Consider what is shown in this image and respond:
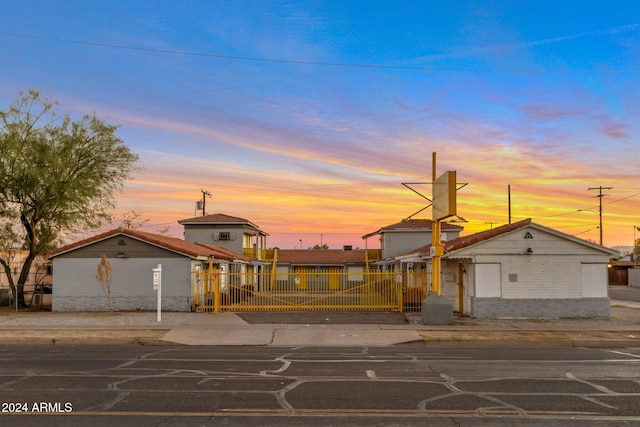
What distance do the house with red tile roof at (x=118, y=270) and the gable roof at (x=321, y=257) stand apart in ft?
108

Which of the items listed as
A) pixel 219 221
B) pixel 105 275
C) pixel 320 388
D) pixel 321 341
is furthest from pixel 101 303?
pixel 219 221

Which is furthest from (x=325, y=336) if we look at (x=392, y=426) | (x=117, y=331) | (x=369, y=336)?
(x=392, y=426)

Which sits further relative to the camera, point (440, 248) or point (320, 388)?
point (440, 248)

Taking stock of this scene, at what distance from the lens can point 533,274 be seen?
23.6 m

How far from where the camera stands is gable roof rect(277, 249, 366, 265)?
5938 cm

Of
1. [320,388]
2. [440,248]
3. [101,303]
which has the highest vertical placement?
[440,248]

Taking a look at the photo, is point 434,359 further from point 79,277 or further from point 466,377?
point 79,277

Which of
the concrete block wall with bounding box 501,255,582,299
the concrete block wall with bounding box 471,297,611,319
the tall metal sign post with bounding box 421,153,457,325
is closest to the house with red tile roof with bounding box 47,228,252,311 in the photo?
the tall metal sign post with bounding box 421,153,457,325

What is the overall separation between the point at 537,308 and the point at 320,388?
15943 mm

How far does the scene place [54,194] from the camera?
92.0ft

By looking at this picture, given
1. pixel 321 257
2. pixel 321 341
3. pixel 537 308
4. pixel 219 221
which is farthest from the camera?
pixel 321 257

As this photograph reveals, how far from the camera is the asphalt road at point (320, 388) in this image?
818 cm

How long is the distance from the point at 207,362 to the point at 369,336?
22.0 feet

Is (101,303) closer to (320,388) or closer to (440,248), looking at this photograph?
(440,248)
